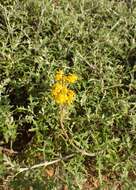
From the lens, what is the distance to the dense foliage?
10.9 feet

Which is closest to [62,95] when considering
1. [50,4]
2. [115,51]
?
[115,51]

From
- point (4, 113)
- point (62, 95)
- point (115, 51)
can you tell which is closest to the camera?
point (62, 95)

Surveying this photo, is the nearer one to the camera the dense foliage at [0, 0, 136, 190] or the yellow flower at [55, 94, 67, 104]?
the yellow flower at [55, 94, 67, 104]

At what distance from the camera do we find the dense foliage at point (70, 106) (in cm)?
333

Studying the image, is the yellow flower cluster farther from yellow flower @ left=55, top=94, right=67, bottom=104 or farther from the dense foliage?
the dense foliage

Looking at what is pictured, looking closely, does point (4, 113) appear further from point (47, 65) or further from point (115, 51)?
point (115, 51)

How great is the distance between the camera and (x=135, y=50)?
3990 millimetres

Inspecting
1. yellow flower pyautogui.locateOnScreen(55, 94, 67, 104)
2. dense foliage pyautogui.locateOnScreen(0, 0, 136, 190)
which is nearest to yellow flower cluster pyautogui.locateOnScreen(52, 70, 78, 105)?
yellow flower pyautogui.locateOnScreen(55, 94, 67, 104)

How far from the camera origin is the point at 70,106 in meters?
3.41

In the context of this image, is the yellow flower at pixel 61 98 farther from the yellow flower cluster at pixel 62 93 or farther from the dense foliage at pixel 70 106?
the dense foliage at pixel 70 106

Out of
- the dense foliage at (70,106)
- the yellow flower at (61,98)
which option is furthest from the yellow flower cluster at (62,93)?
the dense foliage at (70,106)

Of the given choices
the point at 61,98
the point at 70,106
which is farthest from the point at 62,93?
the point at 70,106

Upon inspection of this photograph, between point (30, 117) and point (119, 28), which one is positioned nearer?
point (30, 117)

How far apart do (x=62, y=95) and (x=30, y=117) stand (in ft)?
1.67
